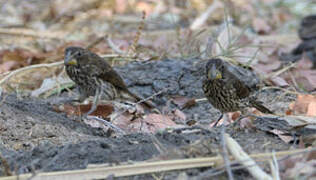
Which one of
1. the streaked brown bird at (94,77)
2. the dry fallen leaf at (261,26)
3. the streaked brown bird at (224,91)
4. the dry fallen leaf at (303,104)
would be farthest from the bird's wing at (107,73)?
the dry fallen leaf at (261,26)

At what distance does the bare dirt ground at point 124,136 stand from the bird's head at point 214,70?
0.55 metres

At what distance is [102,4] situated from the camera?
39.1 feet

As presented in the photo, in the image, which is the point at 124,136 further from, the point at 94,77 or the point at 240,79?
the point at 240,79

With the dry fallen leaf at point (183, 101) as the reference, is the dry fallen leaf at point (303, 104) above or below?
above

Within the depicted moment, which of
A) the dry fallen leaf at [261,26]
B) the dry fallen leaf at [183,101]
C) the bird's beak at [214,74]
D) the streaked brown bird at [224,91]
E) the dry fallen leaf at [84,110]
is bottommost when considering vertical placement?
the dry fallen leaf at [183,101]

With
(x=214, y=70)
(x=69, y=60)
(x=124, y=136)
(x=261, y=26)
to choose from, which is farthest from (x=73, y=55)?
(x=261, y=26)

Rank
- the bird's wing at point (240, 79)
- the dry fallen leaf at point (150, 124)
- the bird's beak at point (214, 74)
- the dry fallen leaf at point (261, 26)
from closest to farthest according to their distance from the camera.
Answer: the dry fallen leaf at point (150, 124) → the bird's beak at point (214, 74) → the bird's wing at point (240, 79) → the dry fallen leaf at point (261, 26)

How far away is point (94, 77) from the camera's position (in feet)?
20.9

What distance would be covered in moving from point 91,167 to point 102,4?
888 centimetres

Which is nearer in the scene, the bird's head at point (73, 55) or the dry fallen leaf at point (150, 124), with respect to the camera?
the dry fallen leaf at point (150, 124)

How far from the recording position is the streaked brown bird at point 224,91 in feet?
18.1

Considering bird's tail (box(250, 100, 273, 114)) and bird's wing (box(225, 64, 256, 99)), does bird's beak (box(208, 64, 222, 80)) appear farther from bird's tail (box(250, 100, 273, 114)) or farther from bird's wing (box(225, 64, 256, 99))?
bird's tail (box(250, 100, 273, 114))

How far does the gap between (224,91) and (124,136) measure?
1.64 meters

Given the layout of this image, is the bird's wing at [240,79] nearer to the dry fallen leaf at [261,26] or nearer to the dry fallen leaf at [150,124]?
the dry fallen leaf at [150,124]
